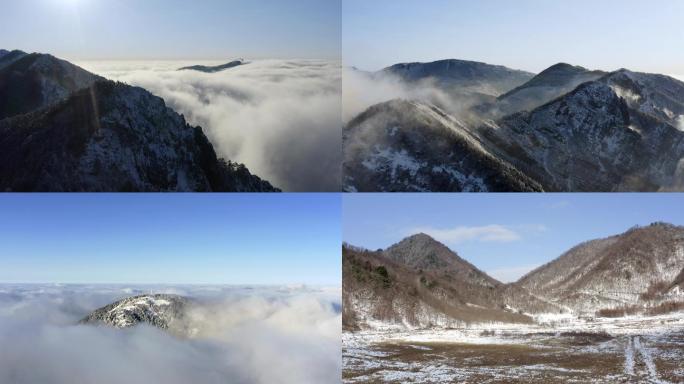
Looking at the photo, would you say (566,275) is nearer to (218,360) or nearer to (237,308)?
(237,308)

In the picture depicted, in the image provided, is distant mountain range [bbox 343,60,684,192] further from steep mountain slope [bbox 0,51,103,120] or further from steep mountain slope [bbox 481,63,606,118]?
steep mountain slope [bbox 0,51,103,120]

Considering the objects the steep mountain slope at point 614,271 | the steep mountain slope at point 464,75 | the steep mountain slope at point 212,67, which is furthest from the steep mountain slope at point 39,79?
the steep mountain slope at point 614,271

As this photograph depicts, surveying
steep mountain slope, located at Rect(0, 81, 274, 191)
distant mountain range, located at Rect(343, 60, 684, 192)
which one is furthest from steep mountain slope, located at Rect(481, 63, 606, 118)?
steep mountain slope, located at Rect(0, 81, 274, 191)

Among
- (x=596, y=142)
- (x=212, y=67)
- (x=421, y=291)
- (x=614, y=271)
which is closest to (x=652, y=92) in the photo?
(x=596, y=142)

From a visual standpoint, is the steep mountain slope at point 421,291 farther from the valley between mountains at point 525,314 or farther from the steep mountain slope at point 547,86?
the steep mountain slope at point 547,86

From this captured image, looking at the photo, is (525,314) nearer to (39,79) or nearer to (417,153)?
(417,153)
